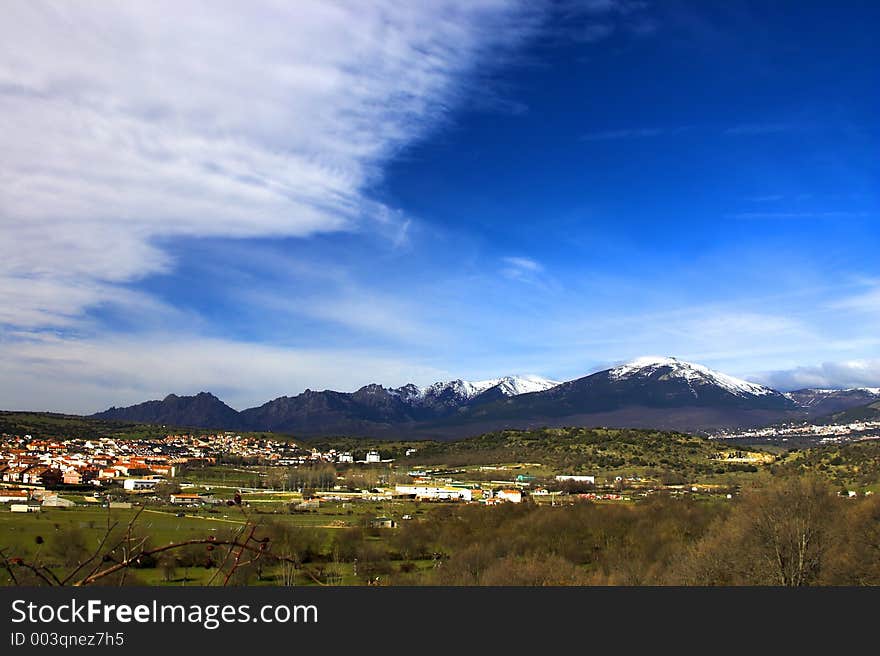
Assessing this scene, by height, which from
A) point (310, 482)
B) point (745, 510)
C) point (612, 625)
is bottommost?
point (310, 482)

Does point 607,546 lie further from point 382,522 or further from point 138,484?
point 138,484

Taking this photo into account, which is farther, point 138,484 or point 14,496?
point 138,484

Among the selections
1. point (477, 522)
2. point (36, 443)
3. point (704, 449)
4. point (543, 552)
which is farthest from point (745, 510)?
point (36, 443)

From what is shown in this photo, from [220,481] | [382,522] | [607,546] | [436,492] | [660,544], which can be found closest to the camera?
[660,544]

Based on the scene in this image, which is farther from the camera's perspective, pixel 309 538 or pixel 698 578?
pixel 309 538

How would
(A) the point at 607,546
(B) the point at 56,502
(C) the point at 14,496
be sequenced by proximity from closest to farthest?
1. (A) the point at 607,546
2. (B) the point at 56,502
3. (C) the point at 14,496

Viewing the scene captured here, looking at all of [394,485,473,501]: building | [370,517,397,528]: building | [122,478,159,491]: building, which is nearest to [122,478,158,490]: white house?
[122,478,159,491]: building

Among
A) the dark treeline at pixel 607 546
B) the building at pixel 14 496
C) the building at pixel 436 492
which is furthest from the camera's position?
the building at pixel 436 492

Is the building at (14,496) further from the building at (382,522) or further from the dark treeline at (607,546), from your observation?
the building at (382,522)

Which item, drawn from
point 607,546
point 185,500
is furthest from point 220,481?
point 607,546

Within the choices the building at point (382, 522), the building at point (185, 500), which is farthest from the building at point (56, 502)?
the building at point (382, 522)

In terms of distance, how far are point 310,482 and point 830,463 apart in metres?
75.0

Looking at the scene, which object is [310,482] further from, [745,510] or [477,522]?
[745,510]

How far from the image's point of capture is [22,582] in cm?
293
